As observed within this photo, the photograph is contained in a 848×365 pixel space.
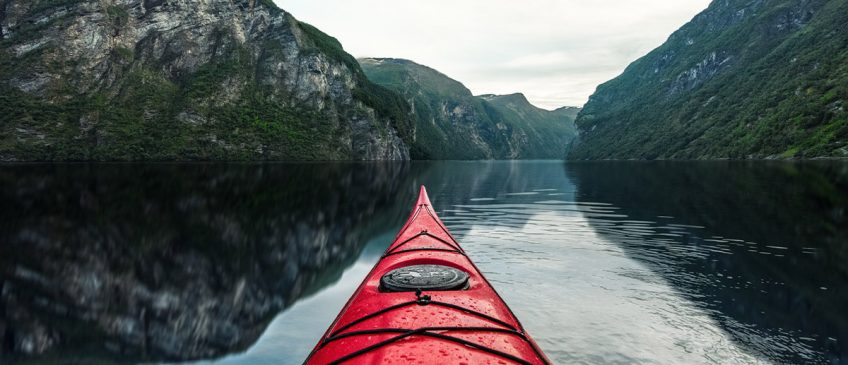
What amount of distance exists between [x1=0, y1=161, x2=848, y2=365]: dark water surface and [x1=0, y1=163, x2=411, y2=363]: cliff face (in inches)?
3.2

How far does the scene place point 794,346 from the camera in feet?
29.0

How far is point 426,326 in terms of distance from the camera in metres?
5.84

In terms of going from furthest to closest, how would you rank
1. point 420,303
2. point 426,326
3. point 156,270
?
point 156,270, point 420,303, point 426,326

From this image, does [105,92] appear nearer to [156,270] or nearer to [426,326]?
[156,270]

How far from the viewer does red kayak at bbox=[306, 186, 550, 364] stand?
4996 millimetres

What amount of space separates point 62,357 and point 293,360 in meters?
5.23

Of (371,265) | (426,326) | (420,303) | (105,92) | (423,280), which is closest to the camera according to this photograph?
(426,326)

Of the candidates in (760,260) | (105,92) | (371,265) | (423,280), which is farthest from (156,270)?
(105,92)

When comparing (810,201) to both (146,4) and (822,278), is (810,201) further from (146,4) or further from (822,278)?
(146,4)

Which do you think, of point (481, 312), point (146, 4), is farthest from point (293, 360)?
point (146, 4)

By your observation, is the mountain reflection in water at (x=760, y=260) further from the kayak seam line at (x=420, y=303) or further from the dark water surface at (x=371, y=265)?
the kayak seam line at (x=420, y=303)

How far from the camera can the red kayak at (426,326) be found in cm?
500

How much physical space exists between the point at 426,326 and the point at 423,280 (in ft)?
6.88

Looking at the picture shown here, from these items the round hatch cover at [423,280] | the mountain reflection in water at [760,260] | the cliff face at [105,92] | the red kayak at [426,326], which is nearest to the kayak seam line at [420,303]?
Answer: the red kayak at [426,326]
